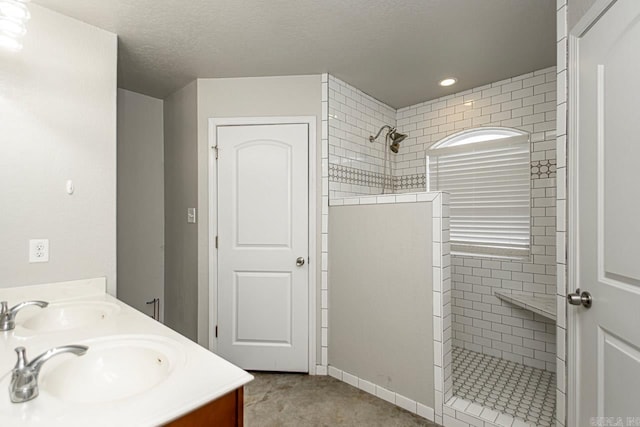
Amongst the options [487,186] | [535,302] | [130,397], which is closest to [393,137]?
[487,186]

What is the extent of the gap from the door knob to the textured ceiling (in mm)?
1546

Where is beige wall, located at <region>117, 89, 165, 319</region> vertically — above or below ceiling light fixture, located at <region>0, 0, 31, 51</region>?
below

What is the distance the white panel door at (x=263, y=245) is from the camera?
2627 millimetres

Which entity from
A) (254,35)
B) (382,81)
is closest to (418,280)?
(382,81)

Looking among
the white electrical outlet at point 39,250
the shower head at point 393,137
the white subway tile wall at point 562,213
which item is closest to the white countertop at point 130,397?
the white electrical outlet at point 39,250

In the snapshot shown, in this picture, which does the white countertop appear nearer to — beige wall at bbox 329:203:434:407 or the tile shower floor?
beige wall at bbox 329:203:434:407

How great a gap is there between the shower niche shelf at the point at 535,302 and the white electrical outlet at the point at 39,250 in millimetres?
3053

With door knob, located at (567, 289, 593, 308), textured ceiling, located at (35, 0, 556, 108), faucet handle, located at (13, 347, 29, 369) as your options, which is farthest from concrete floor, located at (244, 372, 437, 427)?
textured ceiling, located at (35, 0, 556, 108)

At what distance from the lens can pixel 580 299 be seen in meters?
1.31

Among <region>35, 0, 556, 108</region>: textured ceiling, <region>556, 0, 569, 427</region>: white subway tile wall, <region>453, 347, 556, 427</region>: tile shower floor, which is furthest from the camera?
<region>453, 347, 556, 427</region>: tile shower floor

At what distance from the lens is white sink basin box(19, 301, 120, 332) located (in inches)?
57.6

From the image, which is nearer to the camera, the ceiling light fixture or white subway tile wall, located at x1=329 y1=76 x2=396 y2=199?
the ceiling light fixture

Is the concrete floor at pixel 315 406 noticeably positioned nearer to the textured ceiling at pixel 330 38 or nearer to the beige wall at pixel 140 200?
the beige wall at pixel 140 200

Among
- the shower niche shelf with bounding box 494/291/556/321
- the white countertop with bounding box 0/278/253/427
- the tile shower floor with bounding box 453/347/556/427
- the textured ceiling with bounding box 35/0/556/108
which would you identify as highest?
the textured ceiling with bounding box 35/0/556/108
